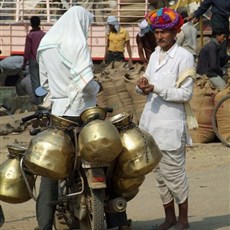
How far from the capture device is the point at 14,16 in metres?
21.5

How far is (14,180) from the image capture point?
661 cm

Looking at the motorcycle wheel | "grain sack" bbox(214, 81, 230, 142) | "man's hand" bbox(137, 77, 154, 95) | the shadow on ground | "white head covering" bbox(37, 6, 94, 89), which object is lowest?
"grain sack" bbox(214, 81, 230, 142)

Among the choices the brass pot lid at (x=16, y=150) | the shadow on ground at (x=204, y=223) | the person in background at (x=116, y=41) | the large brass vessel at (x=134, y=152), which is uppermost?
the large brass vessel at (x=134, y=152)

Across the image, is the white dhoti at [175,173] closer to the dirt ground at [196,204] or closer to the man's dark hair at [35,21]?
the dirt ground at [196,204]

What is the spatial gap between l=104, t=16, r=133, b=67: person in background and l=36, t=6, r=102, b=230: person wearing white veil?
12.2 metres

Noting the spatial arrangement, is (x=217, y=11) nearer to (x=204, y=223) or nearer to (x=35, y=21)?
(x=35, y=21)

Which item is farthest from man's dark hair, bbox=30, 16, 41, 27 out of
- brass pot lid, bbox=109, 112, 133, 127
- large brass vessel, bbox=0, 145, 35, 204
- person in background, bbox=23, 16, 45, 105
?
brass pot lid, bbox=109, 112, 133, 127

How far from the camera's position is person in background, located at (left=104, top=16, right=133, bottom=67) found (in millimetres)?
18906

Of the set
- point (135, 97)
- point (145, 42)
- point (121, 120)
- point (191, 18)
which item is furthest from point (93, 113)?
point (145, 42)

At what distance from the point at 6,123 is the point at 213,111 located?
4302 millimetres

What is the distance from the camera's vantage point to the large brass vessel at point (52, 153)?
611 centimetres

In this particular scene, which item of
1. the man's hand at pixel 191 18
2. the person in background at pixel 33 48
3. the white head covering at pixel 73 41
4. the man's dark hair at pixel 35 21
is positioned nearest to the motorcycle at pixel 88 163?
the white head covering at pixel 73 41

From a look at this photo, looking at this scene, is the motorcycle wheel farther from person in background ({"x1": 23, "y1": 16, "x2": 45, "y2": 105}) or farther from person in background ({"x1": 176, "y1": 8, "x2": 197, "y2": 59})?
person in background ({"x1": 176, "y1": 8, "x2": 197, "y2": 59})

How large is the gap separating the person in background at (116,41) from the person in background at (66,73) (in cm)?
1218
